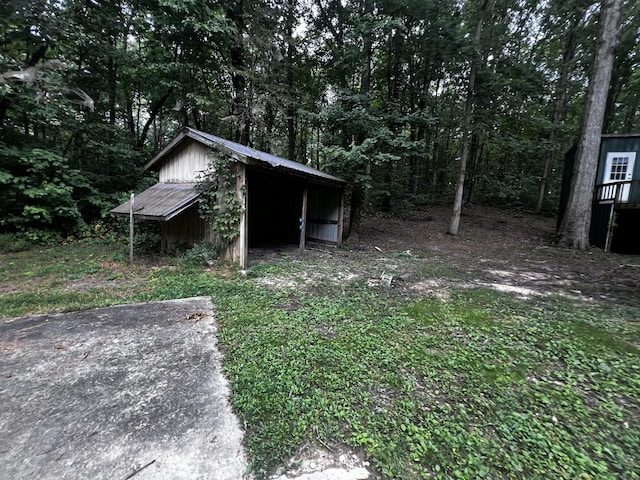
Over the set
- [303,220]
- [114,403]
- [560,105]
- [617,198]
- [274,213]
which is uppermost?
[560,105]

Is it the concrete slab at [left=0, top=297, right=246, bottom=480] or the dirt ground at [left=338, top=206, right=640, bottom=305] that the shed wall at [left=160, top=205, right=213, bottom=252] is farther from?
the dirt ground at [left=338, top=206, right=640, bottom=305]

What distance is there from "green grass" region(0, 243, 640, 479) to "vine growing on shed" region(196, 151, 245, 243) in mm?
2022

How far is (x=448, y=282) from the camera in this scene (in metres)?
5.80

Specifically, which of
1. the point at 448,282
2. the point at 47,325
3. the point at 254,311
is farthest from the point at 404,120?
the point at 47,325

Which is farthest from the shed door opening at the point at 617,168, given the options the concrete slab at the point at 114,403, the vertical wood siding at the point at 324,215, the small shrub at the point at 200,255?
the concrete slab at the point at 114,403

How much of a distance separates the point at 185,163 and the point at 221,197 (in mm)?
1792

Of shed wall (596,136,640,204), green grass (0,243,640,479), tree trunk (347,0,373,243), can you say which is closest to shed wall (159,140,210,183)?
green grass (0,243,640,479)

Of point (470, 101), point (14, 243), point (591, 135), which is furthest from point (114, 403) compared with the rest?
point (591, 135)

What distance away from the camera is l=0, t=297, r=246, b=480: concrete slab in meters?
1.71

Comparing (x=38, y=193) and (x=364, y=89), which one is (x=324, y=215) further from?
(x=38, y=193)

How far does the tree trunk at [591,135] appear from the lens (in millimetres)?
8539

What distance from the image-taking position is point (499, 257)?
28.2ft

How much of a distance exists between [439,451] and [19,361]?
4019 millimetres

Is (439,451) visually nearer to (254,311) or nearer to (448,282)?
(254,311)
